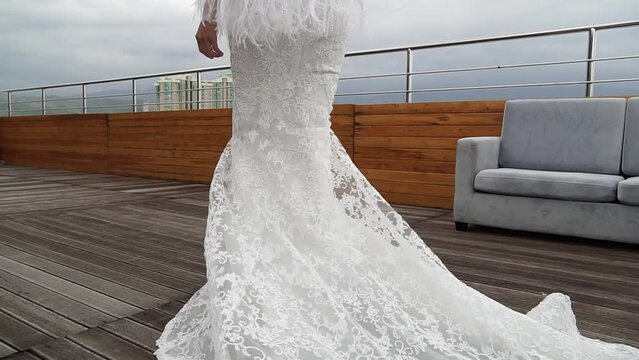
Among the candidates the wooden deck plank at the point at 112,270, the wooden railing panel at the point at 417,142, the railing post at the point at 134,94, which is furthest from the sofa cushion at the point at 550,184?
the railing post at the point at 134,94

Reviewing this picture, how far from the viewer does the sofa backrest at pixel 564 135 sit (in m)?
2.82

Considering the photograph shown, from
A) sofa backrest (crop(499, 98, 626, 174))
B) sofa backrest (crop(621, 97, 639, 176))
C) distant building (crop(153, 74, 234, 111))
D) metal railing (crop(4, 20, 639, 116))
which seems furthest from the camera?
distant building (crop(153, 74, 234, 111))

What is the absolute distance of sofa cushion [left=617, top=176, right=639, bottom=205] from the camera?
240cm

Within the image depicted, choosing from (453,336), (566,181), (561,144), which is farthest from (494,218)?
(453,336)

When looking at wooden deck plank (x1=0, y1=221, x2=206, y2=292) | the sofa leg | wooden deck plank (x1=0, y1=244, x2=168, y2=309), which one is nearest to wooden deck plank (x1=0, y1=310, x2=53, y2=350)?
wooden deck plank (x1=0, y1=244, x2=168, y2=309)

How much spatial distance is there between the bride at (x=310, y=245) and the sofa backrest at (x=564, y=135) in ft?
6.81

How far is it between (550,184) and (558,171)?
34cm

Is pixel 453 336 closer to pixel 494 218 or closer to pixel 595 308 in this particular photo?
pixel 595 308

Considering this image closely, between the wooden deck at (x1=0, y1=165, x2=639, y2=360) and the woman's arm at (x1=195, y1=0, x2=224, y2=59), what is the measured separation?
2.57 ft

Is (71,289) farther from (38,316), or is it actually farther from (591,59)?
(591,59)

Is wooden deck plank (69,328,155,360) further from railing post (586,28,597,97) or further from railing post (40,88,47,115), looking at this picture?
railing post (40,88,47,115)

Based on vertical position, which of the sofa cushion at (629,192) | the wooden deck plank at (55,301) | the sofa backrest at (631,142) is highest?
the sofa backrest at (631,142)

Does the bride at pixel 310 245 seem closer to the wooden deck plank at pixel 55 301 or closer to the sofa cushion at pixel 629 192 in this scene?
the wooden deck plank at pixel 55 301

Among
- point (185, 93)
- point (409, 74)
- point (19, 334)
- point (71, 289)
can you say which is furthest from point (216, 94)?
point (19, 334)
